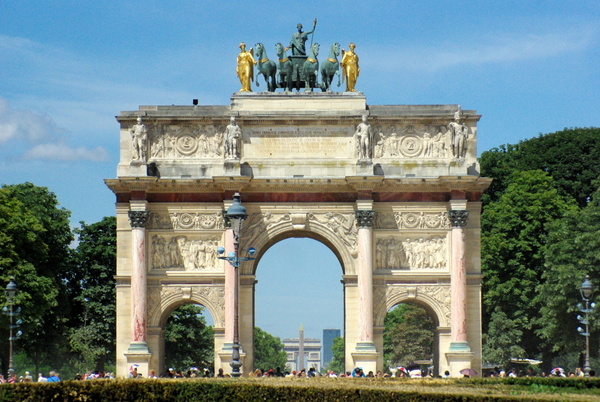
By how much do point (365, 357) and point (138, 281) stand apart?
9421 millimetres

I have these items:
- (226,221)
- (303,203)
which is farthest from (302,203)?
(226,221)

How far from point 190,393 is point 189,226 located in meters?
20.0

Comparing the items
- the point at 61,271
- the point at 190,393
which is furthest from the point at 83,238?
the point at 190,393

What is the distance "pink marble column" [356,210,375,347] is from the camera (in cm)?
5341

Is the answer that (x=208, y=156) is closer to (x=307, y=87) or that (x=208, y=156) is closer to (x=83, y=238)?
(x=307, y=87)

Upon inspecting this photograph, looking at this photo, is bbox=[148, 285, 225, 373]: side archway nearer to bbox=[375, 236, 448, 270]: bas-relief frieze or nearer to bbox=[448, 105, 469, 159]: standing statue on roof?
bbox=[375, 236, 448, 270]: bas-relief frieze

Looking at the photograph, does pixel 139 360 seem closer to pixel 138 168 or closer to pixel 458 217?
pixel 138 168

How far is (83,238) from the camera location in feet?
231

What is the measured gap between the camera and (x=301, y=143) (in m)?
54.8

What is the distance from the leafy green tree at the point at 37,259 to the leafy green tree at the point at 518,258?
2073cm

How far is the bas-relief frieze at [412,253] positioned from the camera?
5459 cm

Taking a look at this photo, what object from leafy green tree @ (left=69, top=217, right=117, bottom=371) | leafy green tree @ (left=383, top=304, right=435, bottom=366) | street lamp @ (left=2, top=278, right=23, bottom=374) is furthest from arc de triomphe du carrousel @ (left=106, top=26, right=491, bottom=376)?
leafy green tree @ (left=383, top=304, right=435, bottom=366)

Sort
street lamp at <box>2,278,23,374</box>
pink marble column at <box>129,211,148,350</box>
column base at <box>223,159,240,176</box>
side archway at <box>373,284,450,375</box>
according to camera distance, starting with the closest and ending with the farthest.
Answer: street lamp at <box>2,278,23,374</box>, pink marble column at <box>129,211,148,350</box>, column base at <box>223,159,240,176</box>, side archway at <box>373,284,450,375</box>

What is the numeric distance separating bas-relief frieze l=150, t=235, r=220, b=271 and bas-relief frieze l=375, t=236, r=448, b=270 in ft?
22.0
